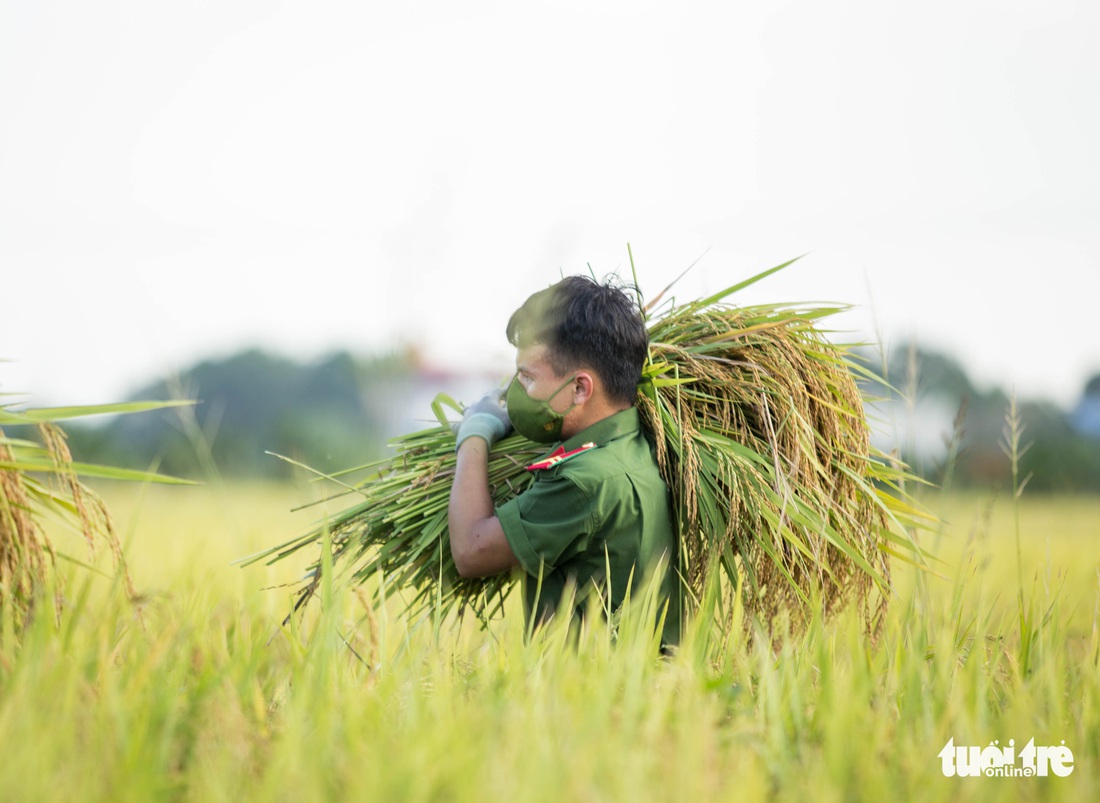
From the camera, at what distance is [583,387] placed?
2.53 metres

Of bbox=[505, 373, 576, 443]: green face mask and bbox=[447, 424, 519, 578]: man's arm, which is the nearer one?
bbox=[447, 424, 519, 578]: man's arm

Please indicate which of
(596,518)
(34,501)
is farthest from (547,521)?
(34,501)

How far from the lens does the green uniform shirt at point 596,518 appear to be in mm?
2344

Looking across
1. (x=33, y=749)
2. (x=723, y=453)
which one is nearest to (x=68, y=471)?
(x=33, y=749)

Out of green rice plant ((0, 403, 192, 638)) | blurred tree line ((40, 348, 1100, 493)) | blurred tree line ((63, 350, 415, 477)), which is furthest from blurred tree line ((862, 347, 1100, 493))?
green rice plant ((0, 403, 192, 638))

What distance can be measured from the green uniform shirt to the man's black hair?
0.12 m

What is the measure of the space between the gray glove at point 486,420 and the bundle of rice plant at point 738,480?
0.05 metres

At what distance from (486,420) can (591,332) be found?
0.42m

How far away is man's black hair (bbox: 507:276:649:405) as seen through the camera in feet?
8.25

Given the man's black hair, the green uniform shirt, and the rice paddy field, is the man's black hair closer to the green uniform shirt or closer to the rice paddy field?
the green uniform shirt

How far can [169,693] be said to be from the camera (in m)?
1.61

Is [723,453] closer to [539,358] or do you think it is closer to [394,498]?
[539,358]

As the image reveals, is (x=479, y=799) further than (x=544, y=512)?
No

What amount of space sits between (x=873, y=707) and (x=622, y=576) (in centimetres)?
71
